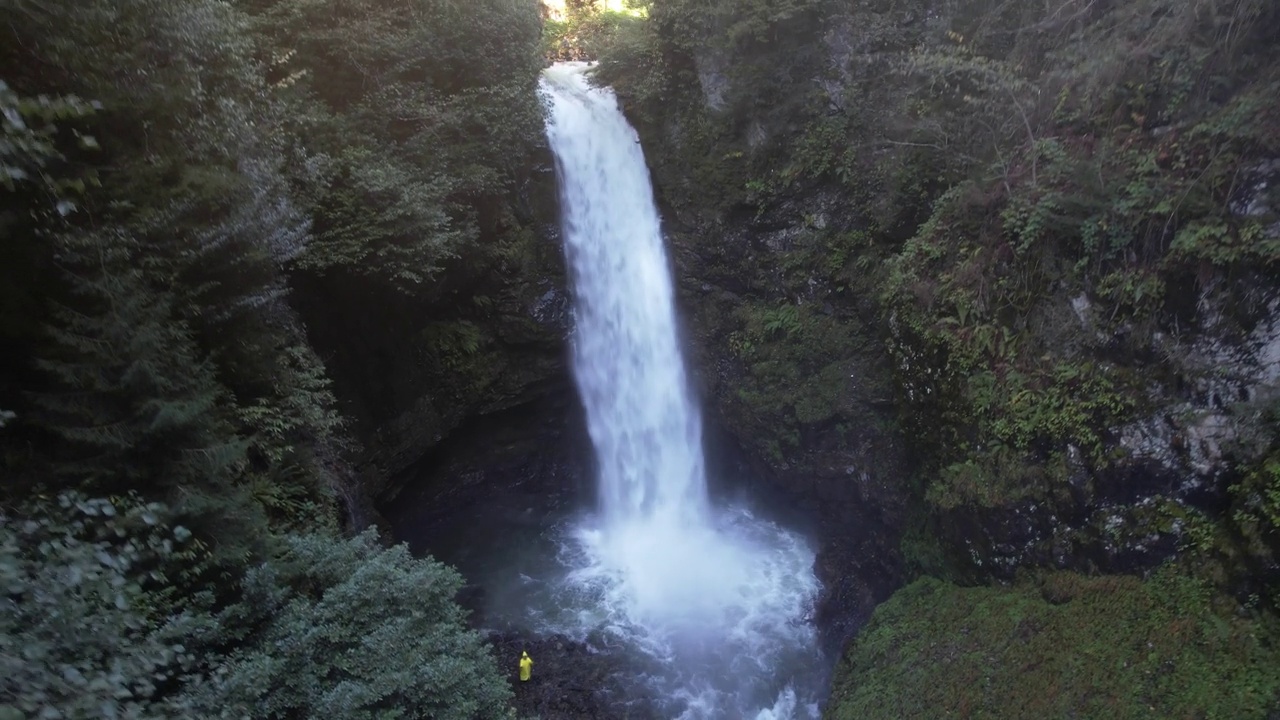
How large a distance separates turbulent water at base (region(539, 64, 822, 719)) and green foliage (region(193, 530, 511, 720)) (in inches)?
232

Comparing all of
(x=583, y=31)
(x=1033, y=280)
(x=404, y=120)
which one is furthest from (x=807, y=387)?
(x=583, y=31)

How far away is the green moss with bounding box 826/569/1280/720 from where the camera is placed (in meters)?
6.39

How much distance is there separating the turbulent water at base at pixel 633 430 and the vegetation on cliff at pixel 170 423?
6.03m

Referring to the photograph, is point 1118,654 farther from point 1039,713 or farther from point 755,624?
point 755,624

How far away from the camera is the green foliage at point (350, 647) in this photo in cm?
488

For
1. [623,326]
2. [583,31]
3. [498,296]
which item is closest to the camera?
[498,296]

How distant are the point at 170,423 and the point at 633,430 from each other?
9869 mm

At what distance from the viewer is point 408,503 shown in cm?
1350

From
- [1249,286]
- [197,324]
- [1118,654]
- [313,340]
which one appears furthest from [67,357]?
[1249,286]

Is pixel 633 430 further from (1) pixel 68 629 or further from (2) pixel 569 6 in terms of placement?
(2) pixel 569 6

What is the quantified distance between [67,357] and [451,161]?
7481 mm

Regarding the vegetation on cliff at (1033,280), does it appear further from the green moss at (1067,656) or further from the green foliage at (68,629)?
the green foliage at (68,629)

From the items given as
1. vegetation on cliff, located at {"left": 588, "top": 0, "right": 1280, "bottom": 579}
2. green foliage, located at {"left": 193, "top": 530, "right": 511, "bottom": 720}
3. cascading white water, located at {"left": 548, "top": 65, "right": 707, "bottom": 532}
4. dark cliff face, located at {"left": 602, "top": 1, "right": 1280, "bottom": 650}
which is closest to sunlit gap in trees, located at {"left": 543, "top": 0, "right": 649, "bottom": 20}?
dark cliff face, located at {"left": 602, "top": 1, "right": 1280, "bottom": 650}

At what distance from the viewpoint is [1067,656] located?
735 centimetres
